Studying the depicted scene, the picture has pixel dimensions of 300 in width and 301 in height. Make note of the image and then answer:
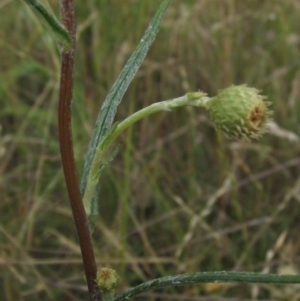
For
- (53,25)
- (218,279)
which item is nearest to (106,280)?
(218,279)

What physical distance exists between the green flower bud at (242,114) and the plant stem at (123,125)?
0.05m

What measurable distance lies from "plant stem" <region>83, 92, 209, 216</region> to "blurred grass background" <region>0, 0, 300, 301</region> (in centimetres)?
111

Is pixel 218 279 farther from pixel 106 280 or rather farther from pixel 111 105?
pixel 111 105

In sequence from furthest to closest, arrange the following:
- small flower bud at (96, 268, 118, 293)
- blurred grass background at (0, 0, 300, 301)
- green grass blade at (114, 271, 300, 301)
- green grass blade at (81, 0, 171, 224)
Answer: blurred grass background at (0, 0, 300, 301) → green grass blade at (81, 0, 171, 224) → small flower bud at (96, 268, 118, 293) → green grass blade at (114, 271, 300, 301)

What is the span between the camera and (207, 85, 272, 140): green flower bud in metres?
1.07

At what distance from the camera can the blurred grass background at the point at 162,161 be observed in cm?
243

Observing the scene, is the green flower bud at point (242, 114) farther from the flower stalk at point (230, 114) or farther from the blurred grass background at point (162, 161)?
the blurred grass background at point (162, 161)

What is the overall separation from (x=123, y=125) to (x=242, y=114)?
0.75 ft

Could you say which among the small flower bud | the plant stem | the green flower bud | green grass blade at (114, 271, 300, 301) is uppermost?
the plant stem

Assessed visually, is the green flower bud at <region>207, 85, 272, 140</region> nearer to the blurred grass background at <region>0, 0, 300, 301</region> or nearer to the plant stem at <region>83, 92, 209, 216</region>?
the plant stem at <region>83, 92, 209, 216</region>

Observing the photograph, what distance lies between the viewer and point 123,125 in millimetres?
1104

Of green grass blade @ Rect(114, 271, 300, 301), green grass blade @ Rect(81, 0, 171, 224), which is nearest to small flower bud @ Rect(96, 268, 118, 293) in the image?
green grass blade @ Rect(114, 271, 300, 301)

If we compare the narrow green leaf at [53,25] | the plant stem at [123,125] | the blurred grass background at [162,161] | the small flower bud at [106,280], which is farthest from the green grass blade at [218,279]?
the blurred grass background at [162,161]

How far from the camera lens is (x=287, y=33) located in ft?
→ 11.7
